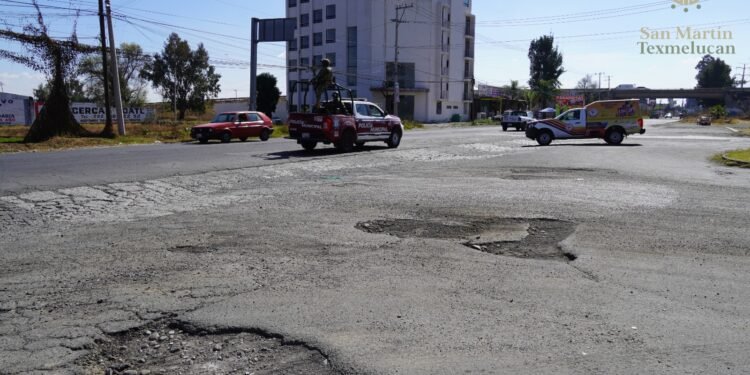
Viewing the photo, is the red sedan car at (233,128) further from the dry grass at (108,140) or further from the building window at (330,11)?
the building window at (330,11)

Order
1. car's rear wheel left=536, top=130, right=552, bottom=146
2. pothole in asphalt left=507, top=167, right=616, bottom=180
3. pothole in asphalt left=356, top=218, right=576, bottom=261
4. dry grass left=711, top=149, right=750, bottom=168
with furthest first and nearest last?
car's rear wheel left=536, top=130, right=552, bottom=146
dry grass left=711, top=149, right=750, bottom=168
pothole in asphalt left=507, top=167, right=616, bottom=180
pothole in asphalt left=356, top=218, right=576, bottom=261

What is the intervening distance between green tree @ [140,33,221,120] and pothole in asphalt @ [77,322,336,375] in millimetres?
74522

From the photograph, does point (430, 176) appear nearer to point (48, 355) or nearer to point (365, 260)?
point (365, 260)

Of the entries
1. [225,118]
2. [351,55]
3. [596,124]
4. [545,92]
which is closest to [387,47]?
[351,55]

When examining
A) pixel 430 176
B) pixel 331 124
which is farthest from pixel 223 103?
pixel 430 176

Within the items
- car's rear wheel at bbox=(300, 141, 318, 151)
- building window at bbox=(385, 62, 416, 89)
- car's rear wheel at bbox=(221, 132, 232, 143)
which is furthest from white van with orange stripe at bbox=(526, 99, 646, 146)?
building window at bbox=(385, 62, 416, 89)

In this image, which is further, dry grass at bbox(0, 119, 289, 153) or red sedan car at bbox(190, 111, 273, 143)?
red sedan car at bbox(190, 111, 273, 143)

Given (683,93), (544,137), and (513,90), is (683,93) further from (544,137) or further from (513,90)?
(544,137)

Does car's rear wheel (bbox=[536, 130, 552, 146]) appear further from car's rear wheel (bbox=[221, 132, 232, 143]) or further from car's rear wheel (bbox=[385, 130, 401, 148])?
car's rear wheel (bbox=[221, 132, 232, 143])

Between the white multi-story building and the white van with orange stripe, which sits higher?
the white multi-story building

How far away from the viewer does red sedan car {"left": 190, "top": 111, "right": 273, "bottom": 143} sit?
28406mm

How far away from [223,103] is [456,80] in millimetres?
34514

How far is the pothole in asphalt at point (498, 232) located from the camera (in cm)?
721

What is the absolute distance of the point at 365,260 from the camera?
661 centimetres
